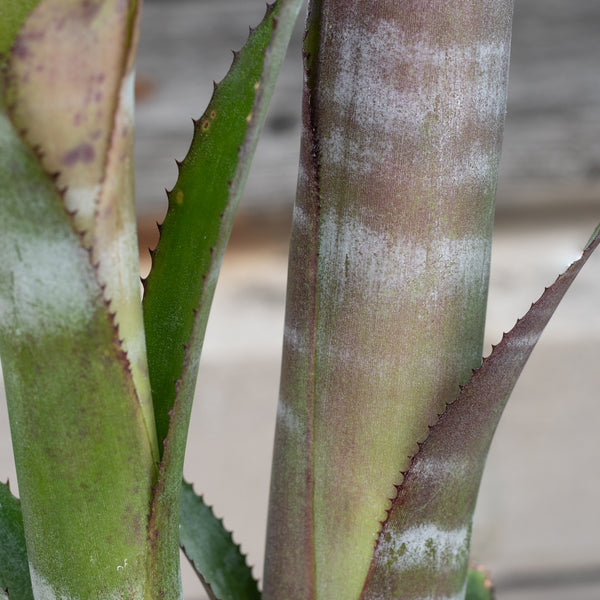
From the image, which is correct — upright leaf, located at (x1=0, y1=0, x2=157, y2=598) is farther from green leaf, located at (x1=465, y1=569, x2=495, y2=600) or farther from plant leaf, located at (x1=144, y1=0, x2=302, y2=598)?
green leaf, located at (x1=465, y1=569, x2=495, y2=600)

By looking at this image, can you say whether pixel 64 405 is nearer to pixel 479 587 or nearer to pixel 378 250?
pixel 378 250

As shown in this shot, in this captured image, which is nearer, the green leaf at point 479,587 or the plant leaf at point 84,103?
the plant leaf at point 84,103

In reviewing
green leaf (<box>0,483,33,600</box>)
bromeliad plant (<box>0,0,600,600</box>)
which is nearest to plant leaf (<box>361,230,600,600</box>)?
bromeliad plant (<box>0,0,600,600</box>)

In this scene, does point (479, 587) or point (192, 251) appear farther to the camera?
point (479, 587)

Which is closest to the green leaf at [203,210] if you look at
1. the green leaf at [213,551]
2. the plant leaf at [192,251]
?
the plant leaf at [192,251]

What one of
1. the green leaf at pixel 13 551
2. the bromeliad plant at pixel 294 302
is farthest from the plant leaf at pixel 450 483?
the green leaf at pixel 13 551

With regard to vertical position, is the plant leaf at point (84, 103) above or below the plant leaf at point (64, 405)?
above

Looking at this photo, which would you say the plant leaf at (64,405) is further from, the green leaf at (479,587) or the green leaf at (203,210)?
the green leaf at (479,587)

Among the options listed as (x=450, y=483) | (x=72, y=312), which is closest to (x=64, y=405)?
(x=72, y=312)
